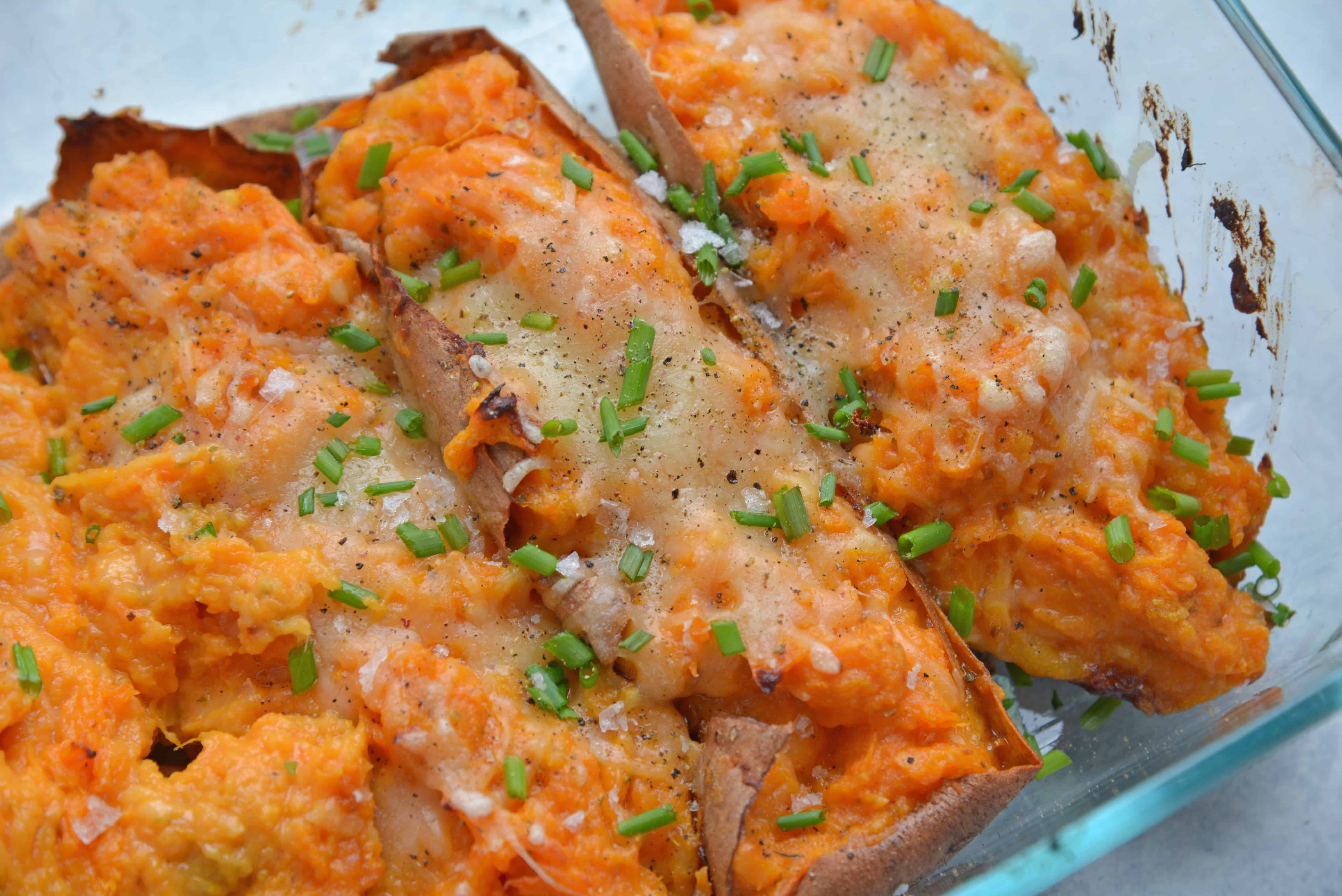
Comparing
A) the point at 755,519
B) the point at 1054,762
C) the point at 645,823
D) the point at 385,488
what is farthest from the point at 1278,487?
the point at 385,488

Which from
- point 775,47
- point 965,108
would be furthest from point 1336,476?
point 775,47

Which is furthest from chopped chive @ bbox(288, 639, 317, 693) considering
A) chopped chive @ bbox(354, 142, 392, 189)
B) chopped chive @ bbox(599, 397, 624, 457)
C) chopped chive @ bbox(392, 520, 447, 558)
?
chopped chive @ bbox(354, 142, 392, 189)

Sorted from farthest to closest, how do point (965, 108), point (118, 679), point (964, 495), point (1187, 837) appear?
point (1187, 837), point (965, 108), point (964, 495), point (118, 679)

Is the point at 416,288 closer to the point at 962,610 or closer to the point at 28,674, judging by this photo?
the point at 28,674

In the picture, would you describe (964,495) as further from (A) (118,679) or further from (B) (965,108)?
(A) (118,679)

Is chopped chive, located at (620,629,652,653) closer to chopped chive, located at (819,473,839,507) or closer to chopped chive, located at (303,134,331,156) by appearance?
chopped chive, located at (819,473,839,507)

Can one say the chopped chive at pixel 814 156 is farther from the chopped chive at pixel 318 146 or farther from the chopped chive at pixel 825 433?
the chopped chive at pixel 318 146
